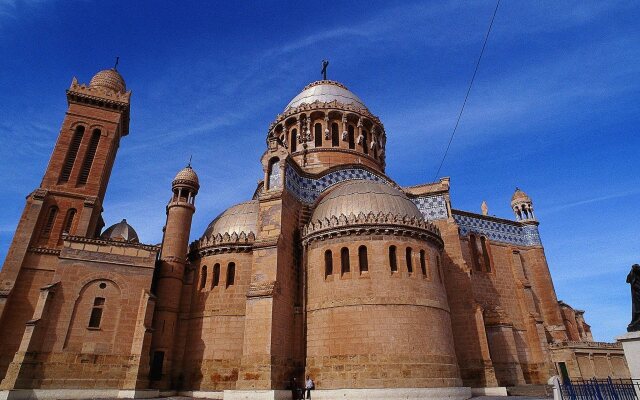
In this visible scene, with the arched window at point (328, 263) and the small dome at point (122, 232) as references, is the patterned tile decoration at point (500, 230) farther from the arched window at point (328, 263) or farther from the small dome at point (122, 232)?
the small dome at point (122, 232)

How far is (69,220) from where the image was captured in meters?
27.3

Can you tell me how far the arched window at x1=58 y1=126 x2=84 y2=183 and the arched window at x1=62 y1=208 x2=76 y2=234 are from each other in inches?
102

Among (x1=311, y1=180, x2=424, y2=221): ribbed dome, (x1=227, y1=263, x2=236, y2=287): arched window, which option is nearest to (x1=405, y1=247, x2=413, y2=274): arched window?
(x1=311, y1=180, x2=424, y2=221): ribbed dome

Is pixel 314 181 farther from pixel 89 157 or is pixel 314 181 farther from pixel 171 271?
pixel 89 157

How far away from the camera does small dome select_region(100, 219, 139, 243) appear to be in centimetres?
3178

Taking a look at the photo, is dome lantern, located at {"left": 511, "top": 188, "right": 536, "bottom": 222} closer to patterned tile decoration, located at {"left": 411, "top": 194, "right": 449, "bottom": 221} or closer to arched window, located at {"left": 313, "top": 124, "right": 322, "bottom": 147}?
patterned tile decoration, located at {"left": 411, "top": 194, "right": 449, "bottom": 221}

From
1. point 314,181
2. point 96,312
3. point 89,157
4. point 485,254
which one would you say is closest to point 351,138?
point 314,181

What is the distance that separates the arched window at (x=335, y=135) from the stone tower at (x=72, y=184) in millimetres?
17433

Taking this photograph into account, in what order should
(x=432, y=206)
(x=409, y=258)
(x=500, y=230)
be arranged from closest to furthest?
(x=409, y=258)
(x=432, y=206)
(x=500, y=230)

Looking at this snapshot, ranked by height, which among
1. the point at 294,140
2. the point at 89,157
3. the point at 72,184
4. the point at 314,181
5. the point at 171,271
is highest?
the point at 294,140

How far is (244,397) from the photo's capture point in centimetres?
1716

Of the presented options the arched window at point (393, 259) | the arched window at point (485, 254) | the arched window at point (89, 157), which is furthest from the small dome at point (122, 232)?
the arched window at point (485, 254)

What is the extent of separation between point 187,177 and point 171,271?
6648 millimetres

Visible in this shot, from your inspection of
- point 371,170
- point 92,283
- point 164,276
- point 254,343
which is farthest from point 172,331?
point 371,170
